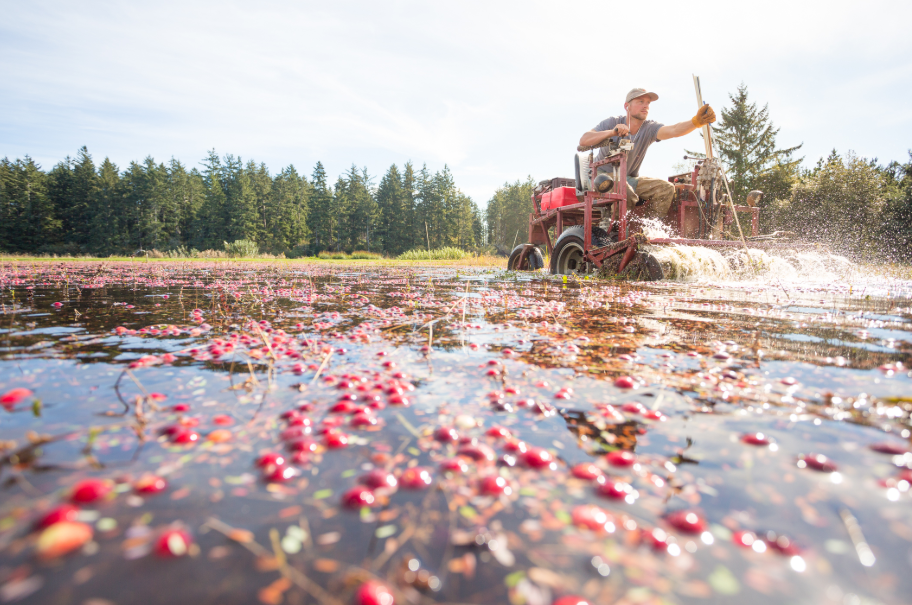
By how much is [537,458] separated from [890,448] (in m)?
1.42

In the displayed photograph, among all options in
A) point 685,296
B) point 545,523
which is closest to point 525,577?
point 545,523

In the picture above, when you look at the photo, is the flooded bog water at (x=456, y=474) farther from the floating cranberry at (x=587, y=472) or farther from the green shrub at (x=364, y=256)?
the green shrub at (x=364, y=256)

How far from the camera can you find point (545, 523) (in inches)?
49.9

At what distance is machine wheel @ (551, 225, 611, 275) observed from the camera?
397 inches

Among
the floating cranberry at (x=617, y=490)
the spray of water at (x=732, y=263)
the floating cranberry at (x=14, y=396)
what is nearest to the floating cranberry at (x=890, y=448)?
the floating cranberry at (x=617, y=490)

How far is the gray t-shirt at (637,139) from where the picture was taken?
959 cm

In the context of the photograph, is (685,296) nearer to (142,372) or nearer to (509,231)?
(142,372)

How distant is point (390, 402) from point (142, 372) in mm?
1773

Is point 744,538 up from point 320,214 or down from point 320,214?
down

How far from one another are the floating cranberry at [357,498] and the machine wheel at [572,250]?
9.38 meters

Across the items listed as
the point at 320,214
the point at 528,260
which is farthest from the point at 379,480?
the point at 320,214

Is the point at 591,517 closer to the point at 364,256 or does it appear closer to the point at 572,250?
the point at 572,250

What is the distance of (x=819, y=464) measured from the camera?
154cm

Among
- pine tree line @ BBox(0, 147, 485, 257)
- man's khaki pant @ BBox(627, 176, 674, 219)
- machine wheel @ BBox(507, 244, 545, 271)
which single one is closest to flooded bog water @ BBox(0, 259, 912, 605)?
man's khaki pant @ BBox(627, 176, 674, 219)
